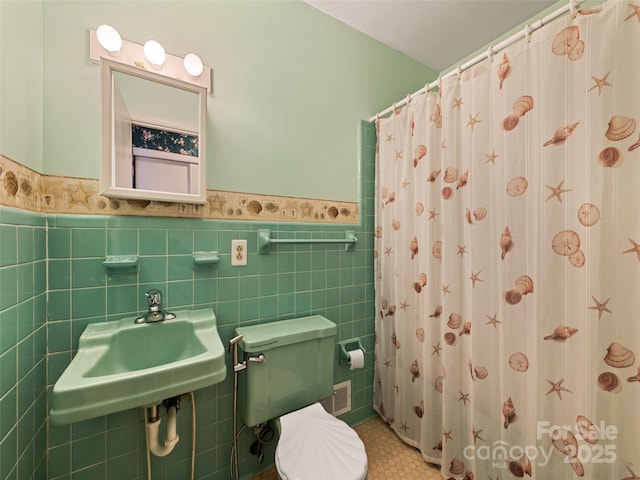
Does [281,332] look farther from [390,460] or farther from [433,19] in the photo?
[433,19]

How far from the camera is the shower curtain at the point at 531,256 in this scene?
791 mm

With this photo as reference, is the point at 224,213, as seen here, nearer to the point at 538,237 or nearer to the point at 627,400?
the point at 538,237

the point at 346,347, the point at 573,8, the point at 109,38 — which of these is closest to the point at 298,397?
the point at 346,347

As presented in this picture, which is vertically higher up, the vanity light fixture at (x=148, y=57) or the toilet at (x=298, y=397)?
the vanity light fixture at (x=148, y=57)

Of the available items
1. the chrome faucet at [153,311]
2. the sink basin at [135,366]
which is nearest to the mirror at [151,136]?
the chrome faucet at [153,311]

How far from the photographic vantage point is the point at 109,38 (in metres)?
0.95

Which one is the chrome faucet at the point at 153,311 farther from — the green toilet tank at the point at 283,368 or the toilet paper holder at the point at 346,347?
the toilet paper holder at the point at 346,347

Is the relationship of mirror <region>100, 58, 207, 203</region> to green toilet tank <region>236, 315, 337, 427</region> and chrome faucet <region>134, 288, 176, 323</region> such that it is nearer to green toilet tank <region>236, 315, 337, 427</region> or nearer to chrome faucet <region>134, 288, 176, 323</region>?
chrome faucet <region>134, 288, 176, 323</region>

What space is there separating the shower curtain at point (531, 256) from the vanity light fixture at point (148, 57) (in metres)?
1.09

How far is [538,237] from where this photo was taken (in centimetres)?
93

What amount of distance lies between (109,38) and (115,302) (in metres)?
1.01

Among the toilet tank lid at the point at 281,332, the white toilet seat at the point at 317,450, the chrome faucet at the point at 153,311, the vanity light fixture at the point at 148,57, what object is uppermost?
the vanity light fixture at the point at 148,57

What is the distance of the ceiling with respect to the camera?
1.41 meters

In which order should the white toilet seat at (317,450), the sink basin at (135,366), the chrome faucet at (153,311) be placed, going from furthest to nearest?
the chrome faucet at (153,311)
the white toilet seat at (317,450)
the sink basin at (135,366)
